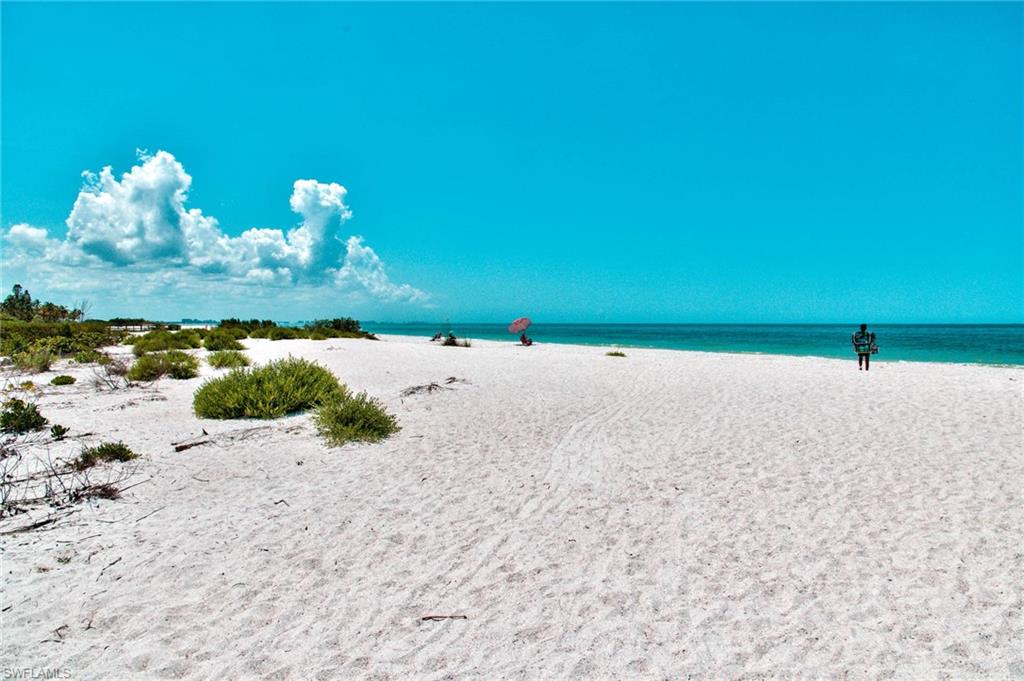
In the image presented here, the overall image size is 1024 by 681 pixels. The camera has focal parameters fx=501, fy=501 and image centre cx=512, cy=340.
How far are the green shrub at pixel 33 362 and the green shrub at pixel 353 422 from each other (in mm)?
11759

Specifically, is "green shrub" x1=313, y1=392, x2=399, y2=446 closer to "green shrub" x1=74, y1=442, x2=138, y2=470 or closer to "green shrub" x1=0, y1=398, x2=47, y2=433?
"green shrub" x1=74, y1=442, x2=138, y2=470

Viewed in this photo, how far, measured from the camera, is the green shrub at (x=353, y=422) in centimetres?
830

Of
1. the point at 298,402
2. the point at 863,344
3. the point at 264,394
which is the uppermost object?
the point at 863,344

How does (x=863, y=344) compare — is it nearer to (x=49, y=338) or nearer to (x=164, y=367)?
(x=164, y=367)

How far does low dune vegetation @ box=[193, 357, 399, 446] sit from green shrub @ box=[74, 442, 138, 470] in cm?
262

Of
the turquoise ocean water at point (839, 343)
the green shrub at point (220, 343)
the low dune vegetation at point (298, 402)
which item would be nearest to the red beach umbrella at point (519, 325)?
the turquoise ocean water at point (839, 343)

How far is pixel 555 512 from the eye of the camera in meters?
5.69

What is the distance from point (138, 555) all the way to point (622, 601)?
168 inches

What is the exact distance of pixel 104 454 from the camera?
22.1 feet

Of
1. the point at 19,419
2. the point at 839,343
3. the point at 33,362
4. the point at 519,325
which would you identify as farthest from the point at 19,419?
the point at 839,343

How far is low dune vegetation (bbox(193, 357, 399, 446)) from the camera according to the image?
8633mm

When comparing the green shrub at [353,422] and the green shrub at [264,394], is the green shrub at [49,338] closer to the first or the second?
the green shrub at [264,394]

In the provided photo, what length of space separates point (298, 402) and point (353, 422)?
7.41 ft

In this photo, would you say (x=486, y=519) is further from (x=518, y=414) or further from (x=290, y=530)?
(x=518, y=414)
